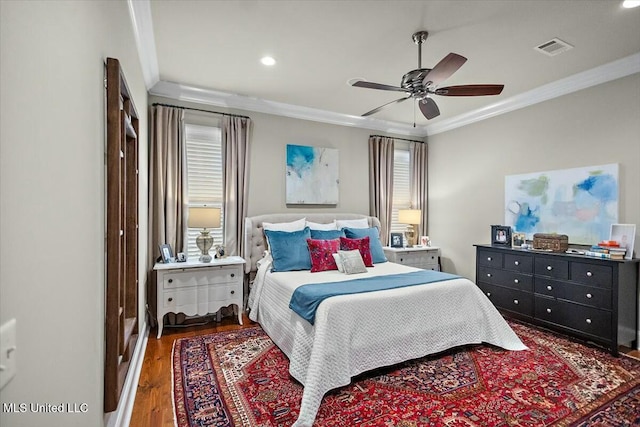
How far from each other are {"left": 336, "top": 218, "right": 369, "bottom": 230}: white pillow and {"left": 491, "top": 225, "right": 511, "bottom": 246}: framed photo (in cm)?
169

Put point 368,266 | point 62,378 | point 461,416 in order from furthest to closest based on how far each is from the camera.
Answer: point 368,266 → point 461,416 → point 62,378

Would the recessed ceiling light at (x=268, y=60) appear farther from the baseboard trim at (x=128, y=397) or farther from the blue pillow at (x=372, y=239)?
the baseboard trim at (x=128, y=397)

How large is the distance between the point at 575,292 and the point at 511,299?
2.41 ft

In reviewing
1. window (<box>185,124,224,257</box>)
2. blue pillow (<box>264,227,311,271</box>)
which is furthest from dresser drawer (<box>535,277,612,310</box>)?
window (<box>185,124,224,257</box>)

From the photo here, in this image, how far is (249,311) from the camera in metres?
4.18

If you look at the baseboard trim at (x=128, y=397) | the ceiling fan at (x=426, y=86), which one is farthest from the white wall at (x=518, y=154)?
the baseboard trim at (x=128, y=397)

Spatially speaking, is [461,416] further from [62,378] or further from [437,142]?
[437,142]

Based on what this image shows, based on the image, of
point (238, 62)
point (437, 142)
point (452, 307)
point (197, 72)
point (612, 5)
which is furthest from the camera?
point (437, 142)

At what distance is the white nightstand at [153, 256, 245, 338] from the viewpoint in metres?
3.48

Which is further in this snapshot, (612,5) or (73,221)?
(612,5)

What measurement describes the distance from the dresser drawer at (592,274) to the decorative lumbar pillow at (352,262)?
2130mm

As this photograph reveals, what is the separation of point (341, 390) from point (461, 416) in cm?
82

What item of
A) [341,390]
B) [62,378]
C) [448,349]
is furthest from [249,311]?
[62,378]

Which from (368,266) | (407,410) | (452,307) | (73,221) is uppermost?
(73,221)
